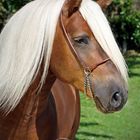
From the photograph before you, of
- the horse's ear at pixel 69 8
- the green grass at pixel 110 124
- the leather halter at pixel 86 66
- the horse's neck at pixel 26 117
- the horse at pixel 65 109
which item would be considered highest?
the horse's ear at pixel 69 8

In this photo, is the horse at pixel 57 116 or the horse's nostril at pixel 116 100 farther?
the horse at pixel 57 116

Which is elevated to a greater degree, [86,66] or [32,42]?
[32,42]

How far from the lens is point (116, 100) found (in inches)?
128

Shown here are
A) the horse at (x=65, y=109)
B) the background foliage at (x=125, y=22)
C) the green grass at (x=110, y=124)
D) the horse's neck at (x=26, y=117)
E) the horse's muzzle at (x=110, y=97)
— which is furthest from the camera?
the background foliage at (x=125, y=22)

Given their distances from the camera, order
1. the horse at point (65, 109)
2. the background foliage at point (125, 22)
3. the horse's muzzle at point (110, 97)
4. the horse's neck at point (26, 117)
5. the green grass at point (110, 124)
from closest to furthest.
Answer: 1. the horse's muzzle at point (110, 97)
2. the horse's neck at point (26, 117)
3. the horse at point (65, 109)
4. the green grass at point (110, 124)
5. the background foliage at point (125, 22)

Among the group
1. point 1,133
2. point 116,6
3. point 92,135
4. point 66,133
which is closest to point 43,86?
point 1,133

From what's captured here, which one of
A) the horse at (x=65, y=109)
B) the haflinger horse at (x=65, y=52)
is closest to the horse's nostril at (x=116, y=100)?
the haflinger horse at (x=65, y=52)

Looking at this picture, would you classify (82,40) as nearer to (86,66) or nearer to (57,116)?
(86,66)

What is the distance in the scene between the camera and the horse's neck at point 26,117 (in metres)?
3.48

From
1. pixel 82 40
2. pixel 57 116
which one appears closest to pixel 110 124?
pixel 57 116

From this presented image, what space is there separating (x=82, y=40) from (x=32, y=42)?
270mm

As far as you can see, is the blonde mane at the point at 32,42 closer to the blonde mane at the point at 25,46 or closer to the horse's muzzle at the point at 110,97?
the blonde mane at the point at 25,46

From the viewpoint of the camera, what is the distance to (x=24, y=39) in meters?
3.29

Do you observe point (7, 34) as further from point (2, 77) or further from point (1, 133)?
point (1, 133)
